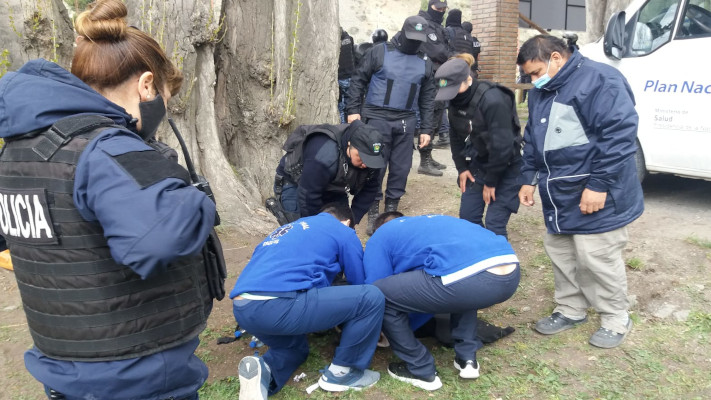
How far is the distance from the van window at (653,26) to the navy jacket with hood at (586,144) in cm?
228

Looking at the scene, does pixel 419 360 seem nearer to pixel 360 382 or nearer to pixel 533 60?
pixel 360 382

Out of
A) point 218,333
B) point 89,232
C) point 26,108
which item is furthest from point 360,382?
point 26,108

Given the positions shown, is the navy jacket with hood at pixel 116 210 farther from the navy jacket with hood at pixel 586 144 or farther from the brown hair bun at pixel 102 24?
the navy jacket with hood at pixel 586 144

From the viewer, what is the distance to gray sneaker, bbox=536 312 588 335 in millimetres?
3482

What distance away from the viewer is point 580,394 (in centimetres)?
288

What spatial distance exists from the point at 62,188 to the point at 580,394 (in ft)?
8.30

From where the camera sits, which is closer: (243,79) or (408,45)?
(243,79)

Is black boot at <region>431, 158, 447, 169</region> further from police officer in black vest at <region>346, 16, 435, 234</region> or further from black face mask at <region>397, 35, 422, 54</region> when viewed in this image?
black face mask at <region>397, 35, 422, 54</region>

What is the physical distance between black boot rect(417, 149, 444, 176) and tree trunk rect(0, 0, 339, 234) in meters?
1.65

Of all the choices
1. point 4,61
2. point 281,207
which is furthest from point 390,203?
point 4,61

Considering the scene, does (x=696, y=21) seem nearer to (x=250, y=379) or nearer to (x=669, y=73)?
(x=669, y=73)

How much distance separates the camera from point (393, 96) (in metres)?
5.50

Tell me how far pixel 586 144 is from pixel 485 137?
3.27ft

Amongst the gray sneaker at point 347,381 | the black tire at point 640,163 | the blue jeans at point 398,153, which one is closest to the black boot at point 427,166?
the blue jeans at point 398,153
